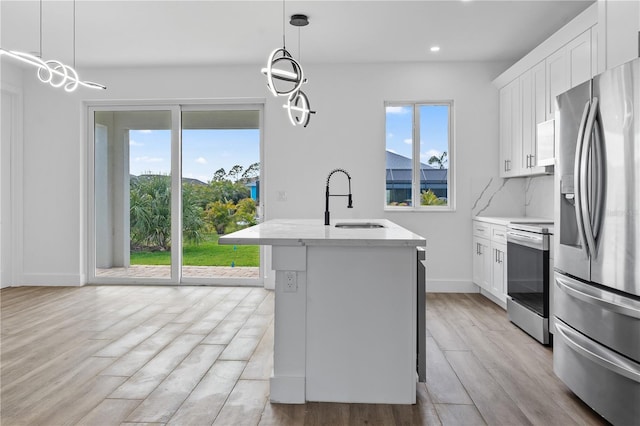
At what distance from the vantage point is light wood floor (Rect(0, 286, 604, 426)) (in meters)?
2.23

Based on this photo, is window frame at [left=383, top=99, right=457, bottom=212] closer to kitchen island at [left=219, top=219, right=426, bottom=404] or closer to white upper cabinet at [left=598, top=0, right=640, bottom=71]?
white upper cabinet at [left=598, top=0, right=640, bottom=71]

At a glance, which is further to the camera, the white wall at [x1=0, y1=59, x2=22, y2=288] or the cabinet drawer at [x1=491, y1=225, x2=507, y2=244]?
the white wall at [x1=0, y1=59, x2=22, y2=288]

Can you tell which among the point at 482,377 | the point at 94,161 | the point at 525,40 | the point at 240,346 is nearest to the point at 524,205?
the point at 525,40

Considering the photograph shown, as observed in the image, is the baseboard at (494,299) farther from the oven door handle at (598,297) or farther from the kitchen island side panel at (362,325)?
the kitchen island side panel at (362,325)

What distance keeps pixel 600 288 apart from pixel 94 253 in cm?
558

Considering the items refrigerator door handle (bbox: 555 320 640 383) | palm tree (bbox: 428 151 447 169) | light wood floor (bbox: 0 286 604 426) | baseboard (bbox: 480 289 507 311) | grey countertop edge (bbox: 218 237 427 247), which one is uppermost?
palm tree (bbox: 428 151 447 169)

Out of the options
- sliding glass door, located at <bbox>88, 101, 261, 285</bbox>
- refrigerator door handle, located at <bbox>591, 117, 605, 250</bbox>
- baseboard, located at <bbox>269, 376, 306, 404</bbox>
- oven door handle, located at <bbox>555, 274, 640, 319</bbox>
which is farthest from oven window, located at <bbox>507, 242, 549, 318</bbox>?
sliding glass door, located at <bbox>88, 101, 261, 285</bbox>

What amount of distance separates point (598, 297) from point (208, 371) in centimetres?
220

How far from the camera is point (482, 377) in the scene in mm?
2740

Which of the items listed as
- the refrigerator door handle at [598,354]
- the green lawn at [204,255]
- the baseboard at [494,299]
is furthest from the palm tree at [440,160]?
the refrigerator door handle at [598,354]

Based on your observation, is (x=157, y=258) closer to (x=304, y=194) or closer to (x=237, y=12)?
(x=304, y=194)

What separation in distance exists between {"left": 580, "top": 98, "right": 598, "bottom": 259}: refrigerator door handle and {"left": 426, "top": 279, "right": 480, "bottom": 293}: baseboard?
3117 mm

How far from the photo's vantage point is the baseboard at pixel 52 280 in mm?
5637

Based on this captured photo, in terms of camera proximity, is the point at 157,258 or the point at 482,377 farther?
the point at 157,258
